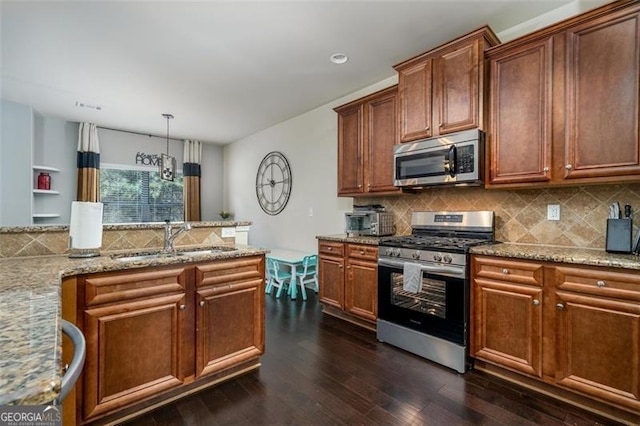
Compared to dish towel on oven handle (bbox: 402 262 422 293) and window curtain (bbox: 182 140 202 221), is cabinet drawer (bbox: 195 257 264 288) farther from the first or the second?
window curtain (bbox: 182 140 202 221)

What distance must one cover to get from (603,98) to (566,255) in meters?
1.02

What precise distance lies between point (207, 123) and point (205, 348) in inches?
168

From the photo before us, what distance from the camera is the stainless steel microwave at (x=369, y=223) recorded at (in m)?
3.27

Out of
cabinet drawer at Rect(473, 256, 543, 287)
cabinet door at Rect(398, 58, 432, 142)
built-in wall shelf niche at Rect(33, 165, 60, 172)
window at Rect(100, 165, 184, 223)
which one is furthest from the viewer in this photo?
window at Rect(100, 165, 184, 223)

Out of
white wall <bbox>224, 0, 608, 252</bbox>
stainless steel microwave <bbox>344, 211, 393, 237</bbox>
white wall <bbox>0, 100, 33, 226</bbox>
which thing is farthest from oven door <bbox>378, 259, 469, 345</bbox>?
white wall <bbox>0, 100, 33, 226</bbox>

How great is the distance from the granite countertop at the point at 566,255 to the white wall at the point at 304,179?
2.00 metres

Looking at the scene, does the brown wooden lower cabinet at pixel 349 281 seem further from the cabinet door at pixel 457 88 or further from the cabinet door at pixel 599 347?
the cabinet door at pixel 599 347

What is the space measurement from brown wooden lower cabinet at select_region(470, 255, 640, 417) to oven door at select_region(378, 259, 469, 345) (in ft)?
0.35

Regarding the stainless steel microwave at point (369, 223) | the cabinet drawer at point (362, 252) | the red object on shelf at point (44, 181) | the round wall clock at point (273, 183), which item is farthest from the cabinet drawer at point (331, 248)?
the red object on shelf at point (44, 181)

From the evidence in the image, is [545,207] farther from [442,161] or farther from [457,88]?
[457,88]

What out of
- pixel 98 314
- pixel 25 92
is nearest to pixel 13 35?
pixel 25 92

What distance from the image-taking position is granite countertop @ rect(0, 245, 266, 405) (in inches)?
19.6

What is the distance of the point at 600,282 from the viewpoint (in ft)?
5.79

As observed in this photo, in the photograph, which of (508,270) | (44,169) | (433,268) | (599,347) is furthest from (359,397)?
(44,169)
